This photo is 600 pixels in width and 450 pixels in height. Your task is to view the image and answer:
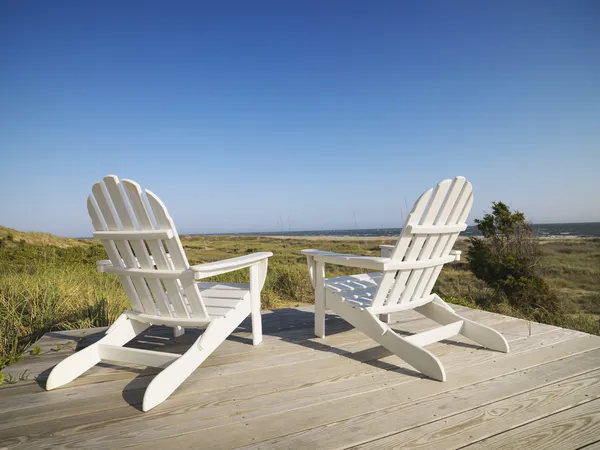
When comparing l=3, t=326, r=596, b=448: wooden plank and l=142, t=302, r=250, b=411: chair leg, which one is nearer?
l=3, t=326, r=596, b=448: wooden plank

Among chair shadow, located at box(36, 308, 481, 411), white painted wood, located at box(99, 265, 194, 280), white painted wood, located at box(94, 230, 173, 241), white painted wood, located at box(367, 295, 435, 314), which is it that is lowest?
chair shadow, located at box(36, 308, 481, 411)

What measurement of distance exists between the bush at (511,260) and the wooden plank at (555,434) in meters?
3.76

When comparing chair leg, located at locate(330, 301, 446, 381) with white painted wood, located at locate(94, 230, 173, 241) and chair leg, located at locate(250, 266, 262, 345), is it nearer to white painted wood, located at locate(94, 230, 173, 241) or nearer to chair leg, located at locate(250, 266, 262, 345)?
chair leg, located at locate(250, 266, 262, 345)

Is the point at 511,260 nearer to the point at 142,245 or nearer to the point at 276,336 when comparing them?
the point at 276,336

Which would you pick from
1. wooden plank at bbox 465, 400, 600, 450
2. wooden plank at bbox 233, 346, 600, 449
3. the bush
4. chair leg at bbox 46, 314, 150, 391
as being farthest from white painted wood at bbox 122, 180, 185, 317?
the bush

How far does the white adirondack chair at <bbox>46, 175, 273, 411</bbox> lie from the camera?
1726mm

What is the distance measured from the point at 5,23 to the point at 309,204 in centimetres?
1582

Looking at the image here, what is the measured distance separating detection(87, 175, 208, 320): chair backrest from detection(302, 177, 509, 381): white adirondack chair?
3.23 ft

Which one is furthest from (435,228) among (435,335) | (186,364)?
(186,364)

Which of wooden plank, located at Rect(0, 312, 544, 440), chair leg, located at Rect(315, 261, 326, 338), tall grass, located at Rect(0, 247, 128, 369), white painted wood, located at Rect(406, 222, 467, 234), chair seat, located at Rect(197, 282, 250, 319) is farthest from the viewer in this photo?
tall grass, located at Rect(0, 247, 128, 369)

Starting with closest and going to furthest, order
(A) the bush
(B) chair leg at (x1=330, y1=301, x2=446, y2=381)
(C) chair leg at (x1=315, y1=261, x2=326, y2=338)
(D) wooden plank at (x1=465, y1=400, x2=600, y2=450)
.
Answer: (D) wooden plank at (x1=465, y1=400, x2=600, y2=450) < (B) chair leg at (x1=330, y1=301, x2=446, y2=381) < (C) chair leg at (x1=315, y1=261, x2=326, y2=338) < (A) the bush

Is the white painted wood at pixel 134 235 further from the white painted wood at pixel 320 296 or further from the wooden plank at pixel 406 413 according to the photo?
the white painted wood at pixel 320 296

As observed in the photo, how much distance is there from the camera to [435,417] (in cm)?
140

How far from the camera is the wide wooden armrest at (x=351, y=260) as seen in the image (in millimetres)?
1900
